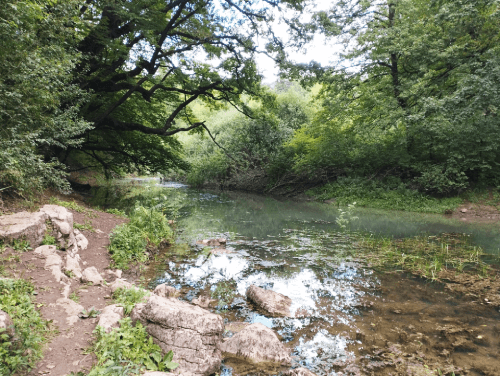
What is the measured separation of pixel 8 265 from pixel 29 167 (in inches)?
115

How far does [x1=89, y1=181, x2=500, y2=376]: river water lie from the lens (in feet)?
11.4

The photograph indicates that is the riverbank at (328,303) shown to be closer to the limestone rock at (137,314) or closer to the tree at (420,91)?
the limestone rock at (137,314)

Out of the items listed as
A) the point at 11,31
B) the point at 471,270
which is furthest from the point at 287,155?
the point at 11,31

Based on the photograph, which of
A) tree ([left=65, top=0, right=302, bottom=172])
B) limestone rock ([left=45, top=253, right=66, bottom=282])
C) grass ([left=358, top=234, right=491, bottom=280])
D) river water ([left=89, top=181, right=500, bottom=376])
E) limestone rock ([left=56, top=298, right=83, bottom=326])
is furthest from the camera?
tree ([left=65, top=0, right=302, bottom=172])

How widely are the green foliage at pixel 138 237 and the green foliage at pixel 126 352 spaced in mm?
2979

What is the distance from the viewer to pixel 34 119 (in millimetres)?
6559

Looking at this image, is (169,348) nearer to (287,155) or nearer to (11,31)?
(11,31)

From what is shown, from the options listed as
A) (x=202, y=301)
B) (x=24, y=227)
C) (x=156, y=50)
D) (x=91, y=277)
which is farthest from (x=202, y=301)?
(x=156, y=50)

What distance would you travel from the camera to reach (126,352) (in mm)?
2846

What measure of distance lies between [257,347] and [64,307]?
91.3 inches

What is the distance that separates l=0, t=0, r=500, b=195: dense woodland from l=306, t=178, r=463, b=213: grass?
0.31 m

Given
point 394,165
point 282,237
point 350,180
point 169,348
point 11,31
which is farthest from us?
point 350,180

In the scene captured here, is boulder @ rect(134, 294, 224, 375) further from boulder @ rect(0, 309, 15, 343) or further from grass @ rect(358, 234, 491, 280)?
grass @ rect(358, 234, 491, 280)

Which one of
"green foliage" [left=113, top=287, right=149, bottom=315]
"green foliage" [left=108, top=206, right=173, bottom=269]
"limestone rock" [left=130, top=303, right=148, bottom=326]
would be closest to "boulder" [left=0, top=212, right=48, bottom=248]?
"green foliage" [left=108, top=206, right=173, bottom=269]
